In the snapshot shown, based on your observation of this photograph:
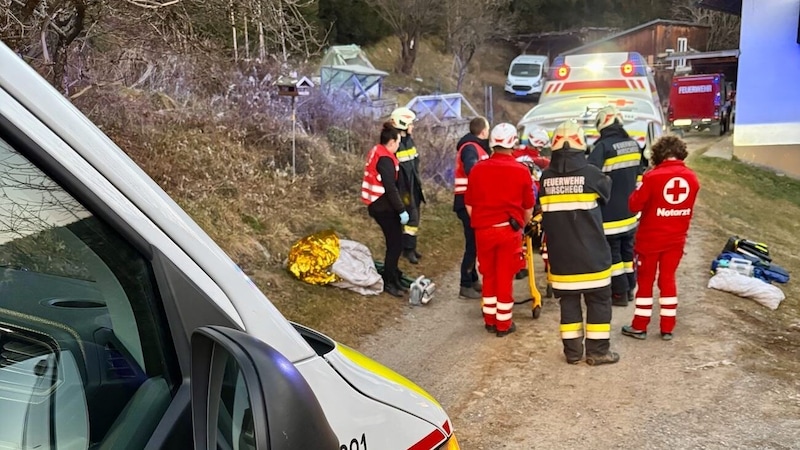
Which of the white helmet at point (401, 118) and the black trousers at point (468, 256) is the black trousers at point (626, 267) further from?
the white helmet at point (401, 118)

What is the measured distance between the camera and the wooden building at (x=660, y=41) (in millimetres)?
24500

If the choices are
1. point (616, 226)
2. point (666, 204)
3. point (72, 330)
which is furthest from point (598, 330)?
point (72, 330)

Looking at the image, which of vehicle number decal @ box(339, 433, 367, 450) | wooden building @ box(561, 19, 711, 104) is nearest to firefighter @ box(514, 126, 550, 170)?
vehicle number decal @ box(339, 433, 367, 450)

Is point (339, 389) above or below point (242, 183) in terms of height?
above

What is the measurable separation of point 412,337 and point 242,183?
13.4ft

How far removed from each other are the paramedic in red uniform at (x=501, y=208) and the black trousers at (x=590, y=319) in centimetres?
70

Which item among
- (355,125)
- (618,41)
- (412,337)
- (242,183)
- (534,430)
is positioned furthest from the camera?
(618,41)

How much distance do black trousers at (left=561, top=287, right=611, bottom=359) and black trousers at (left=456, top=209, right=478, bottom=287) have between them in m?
2.02

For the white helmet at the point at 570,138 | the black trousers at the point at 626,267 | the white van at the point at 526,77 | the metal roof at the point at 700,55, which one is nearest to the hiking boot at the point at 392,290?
the black trousers at the point at 626,267

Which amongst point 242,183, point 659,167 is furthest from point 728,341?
point 242,183

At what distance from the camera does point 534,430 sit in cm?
427

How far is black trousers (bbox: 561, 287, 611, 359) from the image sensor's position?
200 inches

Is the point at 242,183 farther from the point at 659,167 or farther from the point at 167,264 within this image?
the point at 167,264

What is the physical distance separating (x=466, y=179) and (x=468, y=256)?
0.84 m
